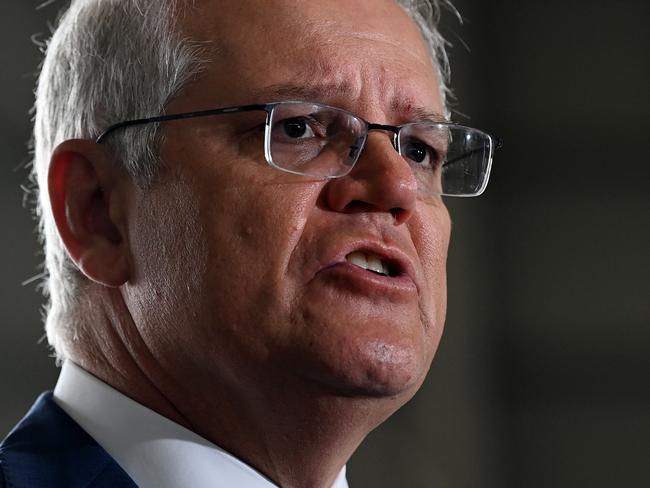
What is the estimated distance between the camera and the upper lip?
59.5 inches

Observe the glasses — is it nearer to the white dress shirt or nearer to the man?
the man

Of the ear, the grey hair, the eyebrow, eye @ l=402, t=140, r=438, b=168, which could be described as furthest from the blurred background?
the eyebrow

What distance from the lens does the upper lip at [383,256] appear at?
4.96 feet

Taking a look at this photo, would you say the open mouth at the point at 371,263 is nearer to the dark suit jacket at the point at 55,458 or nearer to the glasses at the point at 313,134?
A: the glasses at the point at 313,134

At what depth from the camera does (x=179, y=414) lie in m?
1.65

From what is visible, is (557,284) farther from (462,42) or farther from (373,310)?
(373,310)

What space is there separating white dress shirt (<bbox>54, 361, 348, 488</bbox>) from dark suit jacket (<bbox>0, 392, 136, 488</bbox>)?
0.03 meters

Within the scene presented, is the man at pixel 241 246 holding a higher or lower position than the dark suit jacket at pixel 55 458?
higher

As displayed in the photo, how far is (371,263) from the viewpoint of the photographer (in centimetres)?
155

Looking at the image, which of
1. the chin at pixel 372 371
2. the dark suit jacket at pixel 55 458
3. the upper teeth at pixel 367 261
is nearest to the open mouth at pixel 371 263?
the upper teeth at pixel 367 261

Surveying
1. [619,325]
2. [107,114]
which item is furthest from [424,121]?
[619,325]

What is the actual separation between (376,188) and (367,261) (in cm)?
11

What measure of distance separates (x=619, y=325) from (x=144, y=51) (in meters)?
2.29

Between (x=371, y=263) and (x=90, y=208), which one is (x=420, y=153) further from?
(x=90, y=208)
